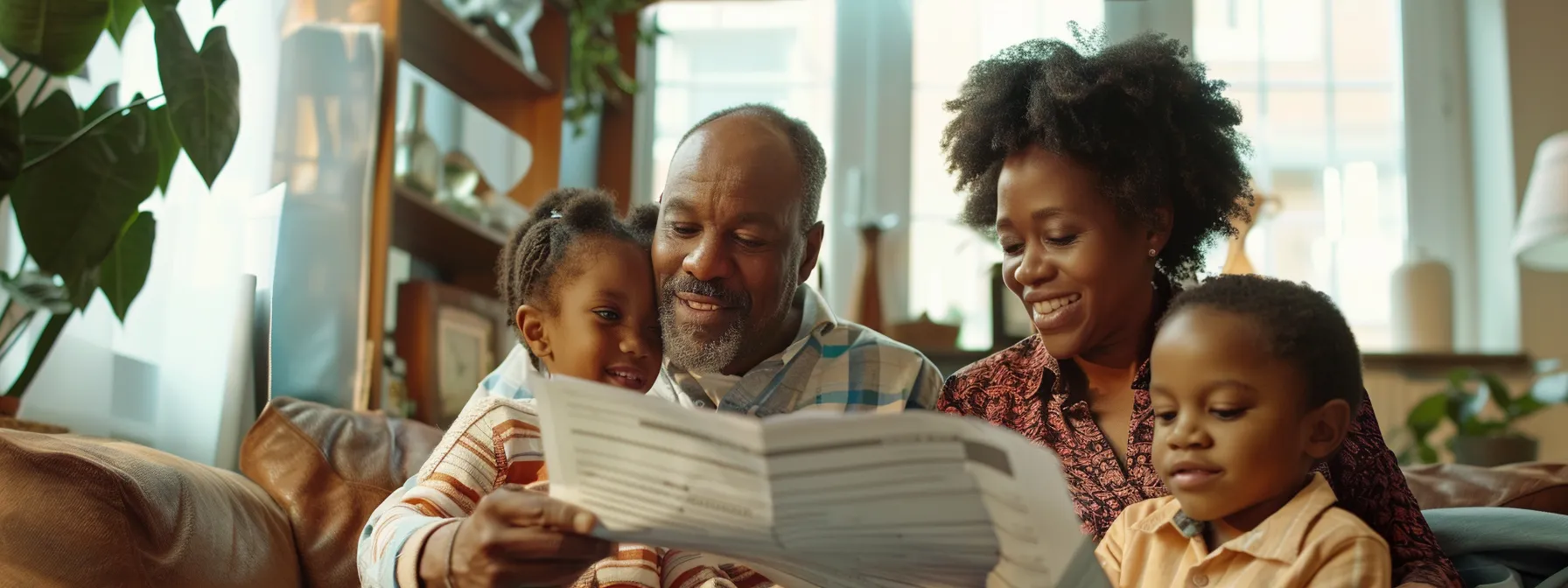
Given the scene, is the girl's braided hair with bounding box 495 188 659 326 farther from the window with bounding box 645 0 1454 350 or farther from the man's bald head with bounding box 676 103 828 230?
the window with bounding box 645 0 1454 350

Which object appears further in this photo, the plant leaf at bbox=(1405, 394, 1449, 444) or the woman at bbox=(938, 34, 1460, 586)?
the plant leaf at bbox=(1405, 394, 1449, 444)

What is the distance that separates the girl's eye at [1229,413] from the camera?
4.39 feet

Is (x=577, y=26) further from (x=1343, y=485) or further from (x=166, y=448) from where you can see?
(x=1343, y=485)

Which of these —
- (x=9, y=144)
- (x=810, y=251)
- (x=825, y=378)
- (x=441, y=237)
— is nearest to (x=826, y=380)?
(x=825, y=378)

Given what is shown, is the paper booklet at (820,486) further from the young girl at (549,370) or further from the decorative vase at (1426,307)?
the decorative vase at (1426,307)

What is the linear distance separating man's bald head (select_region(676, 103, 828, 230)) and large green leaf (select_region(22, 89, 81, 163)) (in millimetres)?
896

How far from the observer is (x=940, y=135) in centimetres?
411

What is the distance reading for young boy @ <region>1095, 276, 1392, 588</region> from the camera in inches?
51.6

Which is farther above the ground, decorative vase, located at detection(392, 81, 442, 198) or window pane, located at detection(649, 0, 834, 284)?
window pane, located at detection(649, 0, 834, 284)

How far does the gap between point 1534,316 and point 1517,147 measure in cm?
49

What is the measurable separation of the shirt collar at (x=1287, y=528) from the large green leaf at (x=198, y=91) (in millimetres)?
1417

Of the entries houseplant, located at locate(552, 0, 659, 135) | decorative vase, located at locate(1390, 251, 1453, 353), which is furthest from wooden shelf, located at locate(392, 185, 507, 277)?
decorative vase, located at locate(1390, 251, 1453, 353)

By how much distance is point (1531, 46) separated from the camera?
13.5 ft

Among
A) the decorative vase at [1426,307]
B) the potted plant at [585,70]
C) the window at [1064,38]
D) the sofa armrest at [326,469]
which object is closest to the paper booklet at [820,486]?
the sofa armrest at [326,469]
